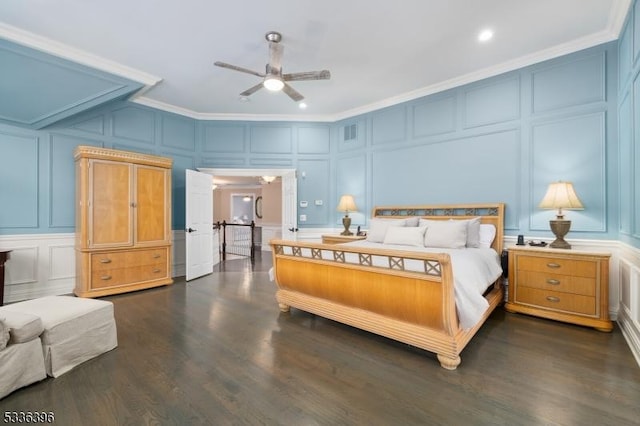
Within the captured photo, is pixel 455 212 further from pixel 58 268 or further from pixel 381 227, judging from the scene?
pixel 58 268

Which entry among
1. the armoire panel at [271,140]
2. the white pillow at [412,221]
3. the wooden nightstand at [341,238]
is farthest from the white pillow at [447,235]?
the armoire panel at [271,140]

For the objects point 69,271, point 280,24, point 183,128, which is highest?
point 280,24

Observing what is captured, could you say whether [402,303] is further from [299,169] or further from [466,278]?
[299,169]

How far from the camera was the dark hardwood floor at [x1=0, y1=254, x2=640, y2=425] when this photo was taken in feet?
5.57

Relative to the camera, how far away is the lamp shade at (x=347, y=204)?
17.1 feet

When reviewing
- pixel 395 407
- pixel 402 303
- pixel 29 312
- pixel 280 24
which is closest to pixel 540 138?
pixel 402 303

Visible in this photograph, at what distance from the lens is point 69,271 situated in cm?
426

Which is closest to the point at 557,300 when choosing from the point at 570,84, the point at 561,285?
the point at 561,285

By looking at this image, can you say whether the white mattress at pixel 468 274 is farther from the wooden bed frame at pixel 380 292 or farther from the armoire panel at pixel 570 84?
the armoire panel at pixel 570 84

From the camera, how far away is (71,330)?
2217 mm

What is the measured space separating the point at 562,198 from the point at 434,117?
215 cm

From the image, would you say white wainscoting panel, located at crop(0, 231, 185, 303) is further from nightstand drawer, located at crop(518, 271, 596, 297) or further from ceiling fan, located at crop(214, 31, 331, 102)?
nightstand drawer, located at crop(518, 271, 596, 297)

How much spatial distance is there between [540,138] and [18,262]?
7.09 m

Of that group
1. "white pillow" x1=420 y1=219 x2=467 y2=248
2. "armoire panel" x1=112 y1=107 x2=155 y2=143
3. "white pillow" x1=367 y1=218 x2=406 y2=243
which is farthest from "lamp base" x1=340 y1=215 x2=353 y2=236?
"armoire panel" x1=112 y1=107 x2=155 y2=143
